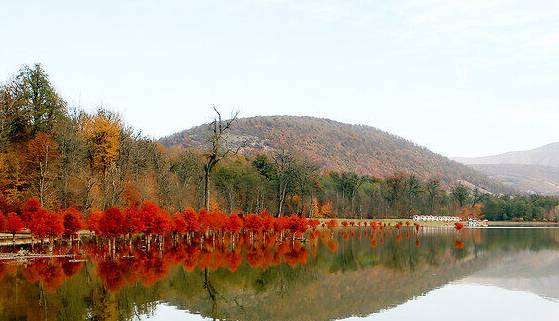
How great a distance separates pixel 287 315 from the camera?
75.7 ft

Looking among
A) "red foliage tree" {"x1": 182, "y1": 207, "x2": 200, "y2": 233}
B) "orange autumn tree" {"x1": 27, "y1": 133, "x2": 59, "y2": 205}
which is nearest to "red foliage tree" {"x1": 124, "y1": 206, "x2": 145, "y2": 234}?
"red foliage tree" {"x1": 182, "y1": 207, "x2": 200, "y2": 233}

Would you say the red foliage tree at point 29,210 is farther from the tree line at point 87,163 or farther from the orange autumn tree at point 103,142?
the orange autumn tree at point 103,142

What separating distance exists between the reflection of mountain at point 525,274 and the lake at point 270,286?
68 mm

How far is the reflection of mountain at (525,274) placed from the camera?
32.7m

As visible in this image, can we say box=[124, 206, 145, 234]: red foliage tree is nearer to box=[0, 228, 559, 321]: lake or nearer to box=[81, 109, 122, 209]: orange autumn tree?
box=[0, 228, 559, 321]: lake

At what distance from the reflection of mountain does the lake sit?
0.07 meters

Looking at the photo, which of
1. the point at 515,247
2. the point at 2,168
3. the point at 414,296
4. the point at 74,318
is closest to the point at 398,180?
the point at 515,247

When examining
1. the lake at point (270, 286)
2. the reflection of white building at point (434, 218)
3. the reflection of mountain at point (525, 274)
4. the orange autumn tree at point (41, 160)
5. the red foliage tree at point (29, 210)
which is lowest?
the reflection of mountain at point (525, 274)

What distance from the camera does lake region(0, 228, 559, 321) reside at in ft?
75.0

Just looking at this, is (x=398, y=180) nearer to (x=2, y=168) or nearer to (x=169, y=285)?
(x=2, y=168)

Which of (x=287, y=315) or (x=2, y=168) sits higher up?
(x=2, y=168)

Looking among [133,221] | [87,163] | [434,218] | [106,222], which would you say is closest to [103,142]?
[87,163]

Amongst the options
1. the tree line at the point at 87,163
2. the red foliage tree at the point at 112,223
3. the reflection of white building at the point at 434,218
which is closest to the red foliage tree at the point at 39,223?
the red foliage tree at the point at 112,223

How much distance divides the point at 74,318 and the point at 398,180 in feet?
389
